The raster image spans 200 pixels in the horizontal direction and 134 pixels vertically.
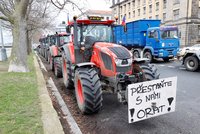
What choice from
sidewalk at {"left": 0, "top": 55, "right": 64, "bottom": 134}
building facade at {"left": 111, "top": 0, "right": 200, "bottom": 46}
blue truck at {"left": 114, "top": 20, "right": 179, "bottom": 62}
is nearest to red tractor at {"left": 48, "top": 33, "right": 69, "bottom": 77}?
sidewalk at {"left": 0, "top": 55, "right": 64, "bottom": 134}

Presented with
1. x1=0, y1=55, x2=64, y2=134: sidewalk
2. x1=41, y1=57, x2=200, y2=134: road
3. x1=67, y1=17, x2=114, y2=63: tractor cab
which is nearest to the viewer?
x1=0, y1=55, x2=64, y2=134: sidewalk

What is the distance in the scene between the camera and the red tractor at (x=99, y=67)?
13.9 ft

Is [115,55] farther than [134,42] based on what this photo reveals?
No

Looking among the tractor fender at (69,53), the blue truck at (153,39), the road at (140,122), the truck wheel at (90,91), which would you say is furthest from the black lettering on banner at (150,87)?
the blue truck at (153,39)

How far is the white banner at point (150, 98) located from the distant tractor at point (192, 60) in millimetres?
7064

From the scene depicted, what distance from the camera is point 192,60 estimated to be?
10172 mm

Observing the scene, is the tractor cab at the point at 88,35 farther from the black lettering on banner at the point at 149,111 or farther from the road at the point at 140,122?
the black lettering on banner at the point at 149,111

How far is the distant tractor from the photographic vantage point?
9.87 metres

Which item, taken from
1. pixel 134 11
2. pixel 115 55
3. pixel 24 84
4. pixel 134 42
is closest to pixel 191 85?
pixel 115 55

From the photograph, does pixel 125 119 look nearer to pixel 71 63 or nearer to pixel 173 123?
pixel 173 123

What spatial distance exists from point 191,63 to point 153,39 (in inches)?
154

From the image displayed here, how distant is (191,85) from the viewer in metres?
7.16

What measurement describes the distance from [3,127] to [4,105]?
3.79ft

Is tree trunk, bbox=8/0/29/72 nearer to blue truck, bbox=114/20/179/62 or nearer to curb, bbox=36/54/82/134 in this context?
curb, bbox=36/54/82/134
